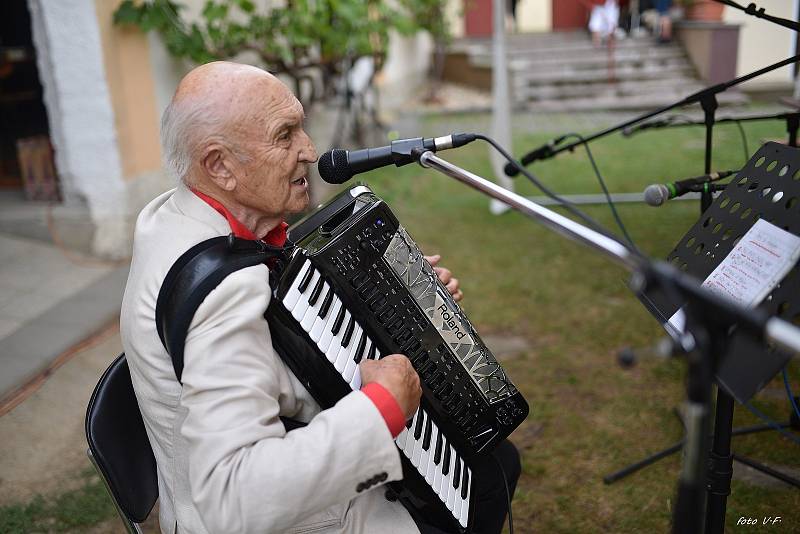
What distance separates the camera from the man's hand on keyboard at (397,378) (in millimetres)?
1314

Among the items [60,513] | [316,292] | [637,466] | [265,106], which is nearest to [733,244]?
[316,292]

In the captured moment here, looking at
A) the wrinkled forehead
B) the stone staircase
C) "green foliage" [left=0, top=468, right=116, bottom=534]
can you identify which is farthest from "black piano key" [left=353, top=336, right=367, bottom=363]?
the stone staircase

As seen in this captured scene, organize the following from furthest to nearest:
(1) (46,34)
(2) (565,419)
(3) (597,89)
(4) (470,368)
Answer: (3) (597,89) < (1) (46,34) < (2) (565,419) < (4) (470,368)

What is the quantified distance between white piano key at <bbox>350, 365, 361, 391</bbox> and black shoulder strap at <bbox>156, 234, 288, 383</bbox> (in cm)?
27

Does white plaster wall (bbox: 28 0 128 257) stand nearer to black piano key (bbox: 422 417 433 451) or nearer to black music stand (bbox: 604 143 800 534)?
black piano key (bbox: 422 417 433 451)

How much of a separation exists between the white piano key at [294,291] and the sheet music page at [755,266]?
69 centimetres

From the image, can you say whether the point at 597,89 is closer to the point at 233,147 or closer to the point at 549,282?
the point at 549,282

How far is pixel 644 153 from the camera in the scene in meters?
7.43

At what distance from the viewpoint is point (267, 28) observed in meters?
4.83

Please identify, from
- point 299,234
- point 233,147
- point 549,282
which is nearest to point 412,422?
point 299,234

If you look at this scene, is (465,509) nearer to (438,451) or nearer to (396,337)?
(438,451)

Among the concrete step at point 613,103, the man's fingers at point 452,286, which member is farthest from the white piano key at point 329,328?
the concrete step at point 613,103

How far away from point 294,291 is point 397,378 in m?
0.25

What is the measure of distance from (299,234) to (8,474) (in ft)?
5.82
